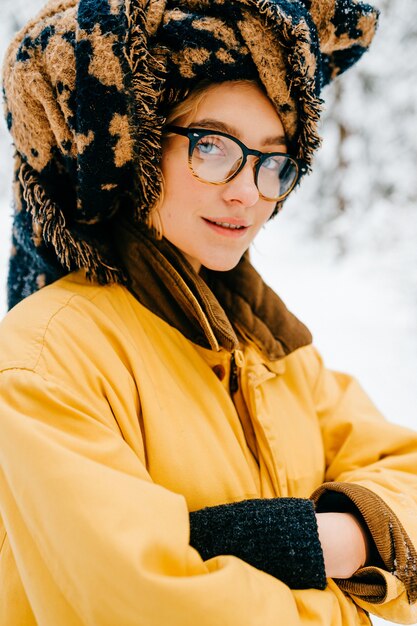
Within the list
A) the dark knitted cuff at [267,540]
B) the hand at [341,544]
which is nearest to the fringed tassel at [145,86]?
the dark knitted cuff at [267,540]

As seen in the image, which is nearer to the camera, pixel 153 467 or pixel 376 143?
pixel 153 467

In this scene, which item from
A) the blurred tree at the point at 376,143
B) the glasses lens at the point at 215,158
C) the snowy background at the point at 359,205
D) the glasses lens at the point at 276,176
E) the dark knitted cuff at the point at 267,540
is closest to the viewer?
the dark knitted cuff at the point at 267,540

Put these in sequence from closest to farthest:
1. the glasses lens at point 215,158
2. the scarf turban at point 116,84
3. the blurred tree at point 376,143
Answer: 1. the scarf turban at point 116,84
2. the glasses lens at point 215,158
3. the blurred tree at point 376,143

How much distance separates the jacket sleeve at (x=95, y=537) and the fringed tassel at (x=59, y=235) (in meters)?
0.39

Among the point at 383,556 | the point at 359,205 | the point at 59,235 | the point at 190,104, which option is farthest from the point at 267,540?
the point at 359,205

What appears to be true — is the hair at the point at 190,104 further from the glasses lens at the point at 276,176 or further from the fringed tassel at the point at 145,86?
the glasses lens at the point at 276,176

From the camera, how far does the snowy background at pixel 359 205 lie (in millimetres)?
5125

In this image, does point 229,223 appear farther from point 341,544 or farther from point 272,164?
point 341,544

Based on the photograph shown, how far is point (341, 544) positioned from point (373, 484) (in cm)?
21

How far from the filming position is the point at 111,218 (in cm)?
142

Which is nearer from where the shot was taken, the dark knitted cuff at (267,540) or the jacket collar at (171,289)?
the dark knitted cuff at (267,540)

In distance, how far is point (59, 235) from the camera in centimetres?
128

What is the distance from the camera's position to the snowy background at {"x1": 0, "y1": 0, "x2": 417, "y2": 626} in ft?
16.8

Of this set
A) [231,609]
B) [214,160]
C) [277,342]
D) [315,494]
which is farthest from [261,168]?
[231,609]
